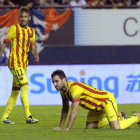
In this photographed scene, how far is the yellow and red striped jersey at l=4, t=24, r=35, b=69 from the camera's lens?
10758 mm

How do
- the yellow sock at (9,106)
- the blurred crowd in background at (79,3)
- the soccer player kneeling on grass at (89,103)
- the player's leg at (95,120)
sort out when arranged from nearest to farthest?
the soccer player kneeling on grass at (89,103) → the player's leg at (95,120) → the yellow sock at (9,106) → the blurred crowd in background at (79,3)

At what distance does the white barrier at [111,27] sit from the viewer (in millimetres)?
17531

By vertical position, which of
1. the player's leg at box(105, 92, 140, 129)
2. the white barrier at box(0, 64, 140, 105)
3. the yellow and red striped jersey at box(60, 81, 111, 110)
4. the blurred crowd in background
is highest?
the blurred crowd in background

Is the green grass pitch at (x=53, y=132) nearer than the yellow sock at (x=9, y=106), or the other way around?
the green grass pitch at (x=53, y=132)

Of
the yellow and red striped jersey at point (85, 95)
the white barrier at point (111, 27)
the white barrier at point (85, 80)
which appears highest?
the white barrier at point (111, 27)

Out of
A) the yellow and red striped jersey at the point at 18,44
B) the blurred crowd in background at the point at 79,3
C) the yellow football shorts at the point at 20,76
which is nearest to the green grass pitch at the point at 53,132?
the yellow football shorts at the point at 20,76

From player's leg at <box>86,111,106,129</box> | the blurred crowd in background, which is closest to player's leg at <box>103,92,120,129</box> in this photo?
player's leg at <box>86,111,106,129</box>

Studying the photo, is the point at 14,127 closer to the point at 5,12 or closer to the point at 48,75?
the point at 48,75

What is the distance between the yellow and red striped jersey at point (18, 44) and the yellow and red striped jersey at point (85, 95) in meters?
2.28

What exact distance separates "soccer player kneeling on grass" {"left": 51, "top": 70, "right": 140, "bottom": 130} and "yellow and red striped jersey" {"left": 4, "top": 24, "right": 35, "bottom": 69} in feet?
6.95

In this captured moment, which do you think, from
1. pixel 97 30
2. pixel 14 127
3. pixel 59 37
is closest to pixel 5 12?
pixel 59 37

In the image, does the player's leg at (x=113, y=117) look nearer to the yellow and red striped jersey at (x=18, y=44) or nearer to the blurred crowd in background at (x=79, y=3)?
the yellow and red striped jersey at (x=18, y=44)

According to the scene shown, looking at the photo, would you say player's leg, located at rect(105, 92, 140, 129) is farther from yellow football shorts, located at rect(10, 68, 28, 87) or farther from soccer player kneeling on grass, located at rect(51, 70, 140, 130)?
yellow football shorts, located at rect(10, 68, 28, 87)

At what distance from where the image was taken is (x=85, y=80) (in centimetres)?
1573
